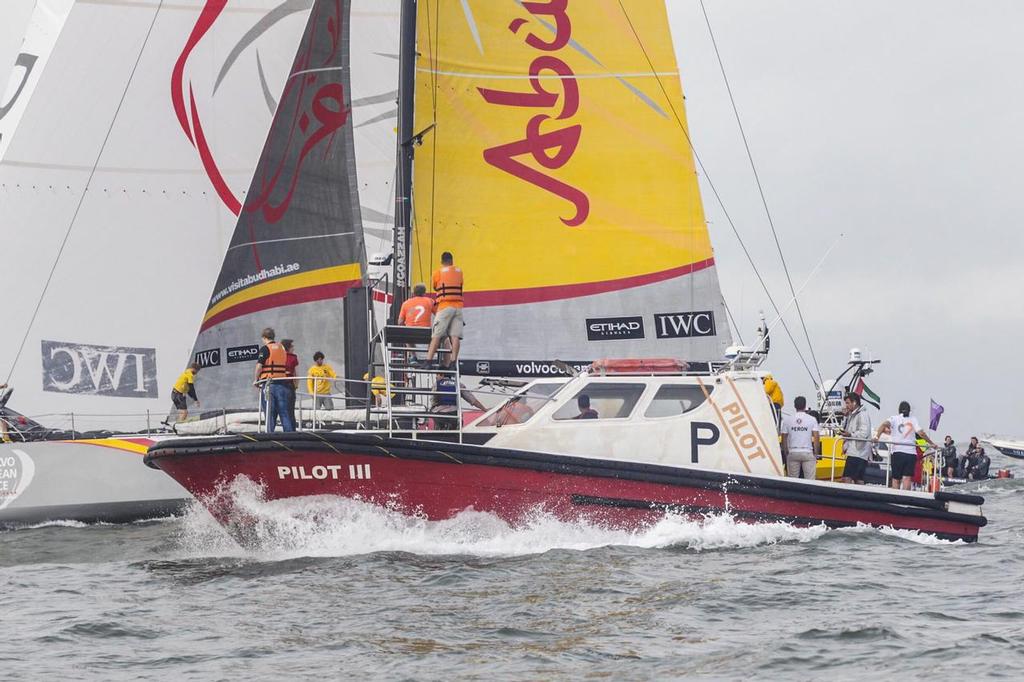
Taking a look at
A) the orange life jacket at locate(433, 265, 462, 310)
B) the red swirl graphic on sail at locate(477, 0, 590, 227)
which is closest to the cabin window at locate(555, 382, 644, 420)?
the orange life jacket at locate(433, 265, 462, 310)

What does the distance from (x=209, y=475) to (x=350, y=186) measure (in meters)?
5.84

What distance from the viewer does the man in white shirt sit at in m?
15.8

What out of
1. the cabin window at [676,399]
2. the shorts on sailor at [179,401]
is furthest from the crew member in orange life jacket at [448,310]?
the shorts on sailor at [179,401]

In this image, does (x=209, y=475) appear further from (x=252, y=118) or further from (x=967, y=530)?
(x=252, y=118)

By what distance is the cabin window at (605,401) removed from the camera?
589 inches

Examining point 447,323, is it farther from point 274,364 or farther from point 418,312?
point 274,364

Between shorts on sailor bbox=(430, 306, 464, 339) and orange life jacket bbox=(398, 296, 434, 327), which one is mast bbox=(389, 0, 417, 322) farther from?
shorts on sailor bbox=(430, 306, 464, 339)

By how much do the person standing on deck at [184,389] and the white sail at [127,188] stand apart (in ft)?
9.77

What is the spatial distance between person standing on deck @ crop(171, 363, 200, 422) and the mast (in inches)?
117

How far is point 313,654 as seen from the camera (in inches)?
401

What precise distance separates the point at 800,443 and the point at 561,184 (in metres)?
5.27

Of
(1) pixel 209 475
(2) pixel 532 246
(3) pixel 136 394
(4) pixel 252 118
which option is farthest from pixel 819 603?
(4) pixel 252 118

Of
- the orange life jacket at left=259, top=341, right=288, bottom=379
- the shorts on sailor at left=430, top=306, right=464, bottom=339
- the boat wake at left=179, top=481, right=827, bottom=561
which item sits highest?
the shorts on sailor at left=430, top=306, right=464, bottom=339

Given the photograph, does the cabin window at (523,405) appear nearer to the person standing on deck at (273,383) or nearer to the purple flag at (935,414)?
the person standing on deck at (273,383)
